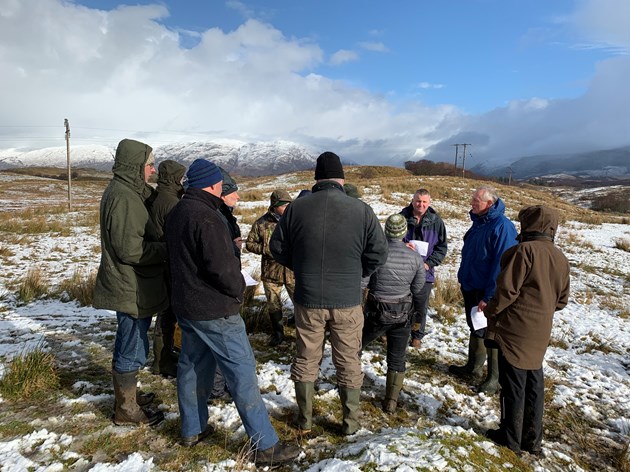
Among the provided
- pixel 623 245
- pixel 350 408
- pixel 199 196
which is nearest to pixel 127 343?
pixel 199 196

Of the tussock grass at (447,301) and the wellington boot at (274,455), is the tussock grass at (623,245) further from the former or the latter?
the wellington boot at (274,455)

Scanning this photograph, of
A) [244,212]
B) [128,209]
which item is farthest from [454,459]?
[244,212]

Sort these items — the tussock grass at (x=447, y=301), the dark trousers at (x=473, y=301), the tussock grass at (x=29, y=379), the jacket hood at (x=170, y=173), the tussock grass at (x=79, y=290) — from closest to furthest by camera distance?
the tussock grass at (x=29, y=379) → the jacket hood at (x=170, y=173) → the dark trousers at (x=473, y=301) → the tussock grass at (x=447, y=301) → the tussock grass at (x=79, y=290)

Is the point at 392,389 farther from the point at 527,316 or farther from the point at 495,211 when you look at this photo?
the point at 495,211

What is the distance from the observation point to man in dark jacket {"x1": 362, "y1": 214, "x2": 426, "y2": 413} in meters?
3.42

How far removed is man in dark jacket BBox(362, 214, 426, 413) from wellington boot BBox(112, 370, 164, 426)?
2.21 m

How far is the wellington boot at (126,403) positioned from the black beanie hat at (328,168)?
7.56ft

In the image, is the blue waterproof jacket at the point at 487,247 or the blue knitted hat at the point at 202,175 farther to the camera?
the blue waterproof jacket at the point at 487,247

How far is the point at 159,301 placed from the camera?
2.99m

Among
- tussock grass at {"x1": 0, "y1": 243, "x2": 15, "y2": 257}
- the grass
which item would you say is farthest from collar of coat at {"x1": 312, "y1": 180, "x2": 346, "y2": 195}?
tussock grass at {"x1": 0, "y1": 243, "x2": 15, "y2": 257}

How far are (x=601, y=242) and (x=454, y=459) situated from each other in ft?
53.5

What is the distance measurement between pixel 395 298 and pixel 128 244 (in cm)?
242

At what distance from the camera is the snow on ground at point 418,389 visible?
2471mm

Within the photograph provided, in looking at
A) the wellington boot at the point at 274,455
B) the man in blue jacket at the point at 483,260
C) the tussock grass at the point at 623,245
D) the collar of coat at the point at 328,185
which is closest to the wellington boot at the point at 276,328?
the wellington boot at the point at 274,455
